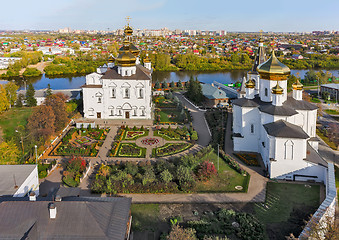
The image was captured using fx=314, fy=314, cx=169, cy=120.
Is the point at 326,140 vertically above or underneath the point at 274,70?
underneath

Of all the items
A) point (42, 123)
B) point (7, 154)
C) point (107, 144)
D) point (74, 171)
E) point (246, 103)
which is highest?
point (246, 103)

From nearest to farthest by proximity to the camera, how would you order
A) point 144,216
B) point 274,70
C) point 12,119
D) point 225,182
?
point 144,216 → point 225,182 → point 274,70 → point 12,119

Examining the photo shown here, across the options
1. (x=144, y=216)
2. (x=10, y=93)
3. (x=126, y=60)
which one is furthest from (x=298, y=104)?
(x=10, y=93)

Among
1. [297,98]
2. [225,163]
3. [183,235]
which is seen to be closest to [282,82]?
[297,98]

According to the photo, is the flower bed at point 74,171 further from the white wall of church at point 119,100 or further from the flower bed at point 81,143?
the white wall of church at point 119,100

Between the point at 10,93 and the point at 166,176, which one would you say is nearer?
the point at 166,176

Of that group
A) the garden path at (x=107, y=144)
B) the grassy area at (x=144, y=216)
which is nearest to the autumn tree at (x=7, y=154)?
the garden path at (x=107, y=144)

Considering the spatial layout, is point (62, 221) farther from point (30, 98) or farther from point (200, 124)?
point (30, 98)
